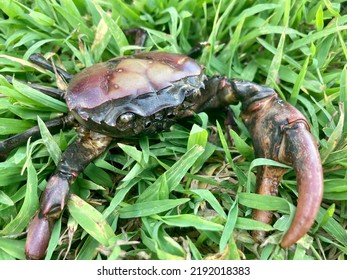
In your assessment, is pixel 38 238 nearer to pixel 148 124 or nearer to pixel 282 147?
pixel 148 124

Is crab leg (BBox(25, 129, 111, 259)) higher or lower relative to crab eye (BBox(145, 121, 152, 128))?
lower

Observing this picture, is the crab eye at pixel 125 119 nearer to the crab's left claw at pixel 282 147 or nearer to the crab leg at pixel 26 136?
the crab leg at pixel 26 136

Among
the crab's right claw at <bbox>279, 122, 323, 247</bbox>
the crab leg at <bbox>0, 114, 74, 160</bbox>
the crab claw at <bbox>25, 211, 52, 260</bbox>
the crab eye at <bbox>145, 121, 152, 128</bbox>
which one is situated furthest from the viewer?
the crab leg at <bbox>0, 114, 74, 160</bbox>

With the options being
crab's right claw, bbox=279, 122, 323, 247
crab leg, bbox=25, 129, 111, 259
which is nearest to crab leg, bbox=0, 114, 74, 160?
crab leg, bbox=25, 129, 111, 259

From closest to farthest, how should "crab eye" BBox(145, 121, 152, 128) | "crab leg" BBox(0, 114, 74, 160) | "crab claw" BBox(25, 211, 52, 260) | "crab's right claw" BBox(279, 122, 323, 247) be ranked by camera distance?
1. "crab's right claw" BBox(279, 122, 323, 247)
2. "crab claw" BBox(25, 211, 52, 260)
3. "crab eye" BBox(145, 121, 152, 128)
4. "crab leg" BBox(0, 114, 74, 160)

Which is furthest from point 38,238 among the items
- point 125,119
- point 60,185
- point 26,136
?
point 125,119

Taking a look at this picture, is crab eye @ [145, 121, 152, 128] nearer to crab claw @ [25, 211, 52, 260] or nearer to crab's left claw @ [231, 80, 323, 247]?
crab's left claw @ [231, 80, 323, 247]

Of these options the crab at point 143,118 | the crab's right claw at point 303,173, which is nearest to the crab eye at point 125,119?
the crab at point 143,118
